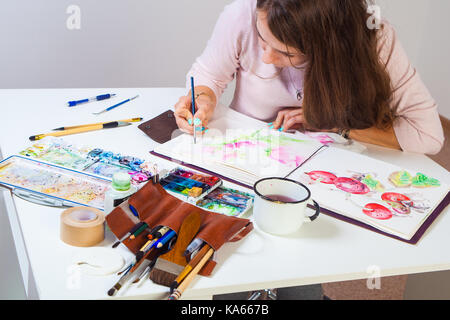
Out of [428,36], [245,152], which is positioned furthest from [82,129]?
[428,36]

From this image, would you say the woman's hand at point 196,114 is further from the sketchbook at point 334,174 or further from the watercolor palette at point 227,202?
the watercolor palette at point 227,202

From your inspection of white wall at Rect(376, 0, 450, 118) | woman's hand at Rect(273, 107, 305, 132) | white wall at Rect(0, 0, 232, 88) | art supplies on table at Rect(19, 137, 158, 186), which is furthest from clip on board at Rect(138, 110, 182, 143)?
white wall at Rect(376, 0, 450, 118)

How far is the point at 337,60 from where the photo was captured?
3.63ft

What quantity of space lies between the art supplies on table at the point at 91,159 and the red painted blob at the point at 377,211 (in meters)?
0.40

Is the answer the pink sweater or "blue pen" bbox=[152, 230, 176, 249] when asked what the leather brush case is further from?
the pink sweater

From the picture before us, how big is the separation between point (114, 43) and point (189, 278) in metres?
1.99

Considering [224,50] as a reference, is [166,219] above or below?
below

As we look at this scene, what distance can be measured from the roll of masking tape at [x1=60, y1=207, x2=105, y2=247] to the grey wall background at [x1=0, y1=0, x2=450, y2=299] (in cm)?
177

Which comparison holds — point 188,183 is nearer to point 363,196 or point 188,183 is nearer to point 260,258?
point 260,258

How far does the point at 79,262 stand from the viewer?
69 centimetres

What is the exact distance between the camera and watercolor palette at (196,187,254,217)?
0.85 m

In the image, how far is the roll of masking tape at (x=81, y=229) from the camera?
722 mm

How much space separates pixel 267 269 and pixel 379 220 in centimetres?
25
